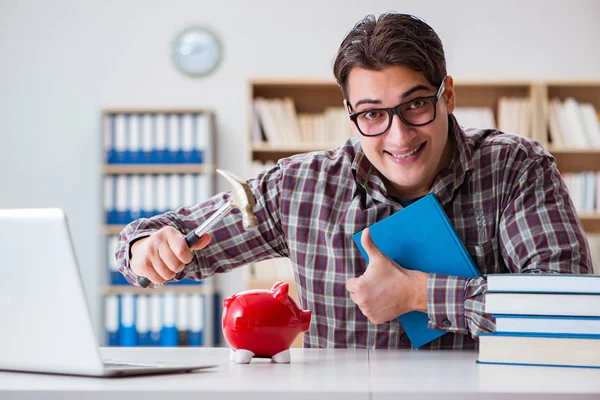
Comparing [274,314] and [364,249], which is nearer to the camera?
[274,314]

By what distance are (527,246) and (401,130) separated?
13.1 inches

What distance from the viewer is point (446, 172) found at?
1.61 meters

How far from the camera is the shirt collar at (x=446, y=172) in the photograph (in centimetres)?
159

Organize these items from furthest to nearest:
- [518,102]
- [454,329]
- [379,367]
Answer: [518,102], [454,329], [379,367]

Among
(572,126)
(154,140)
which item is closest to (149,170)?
(154,140)

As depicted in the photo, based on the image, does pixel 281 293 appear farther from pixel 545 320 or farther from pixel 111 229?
pixel 111 229

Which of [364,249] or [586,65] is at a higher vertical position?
[586,65]

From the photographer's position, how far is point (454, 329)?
4.54 feet

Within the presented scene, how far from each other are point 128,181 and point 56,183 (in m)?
0.66

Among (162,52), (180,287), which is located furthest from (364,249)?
(162,52)

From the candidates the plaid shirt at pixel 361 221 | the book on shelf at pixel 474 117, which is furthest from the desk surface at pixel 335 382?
the book on shelf at pixel 474 117

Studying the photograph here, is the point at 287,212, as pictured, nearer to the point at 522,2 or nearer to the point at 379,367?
the point at 379,367

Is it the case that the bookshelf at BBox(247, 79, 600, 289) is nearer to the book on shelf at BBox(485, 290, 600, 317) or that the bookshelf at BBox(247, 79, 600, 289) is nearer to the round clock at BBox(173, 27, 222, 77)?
the round clock at BBox(173, 27, 222, 77)

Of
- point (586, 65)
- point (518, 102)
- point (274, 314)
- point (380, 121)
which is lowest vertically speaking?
point (274, 314)
